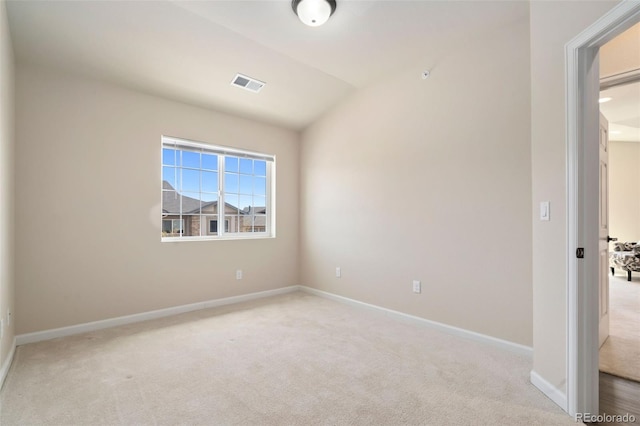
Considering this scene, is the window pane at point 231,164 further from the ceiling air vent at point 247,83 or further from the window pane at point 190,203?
the ceiling air vent at point 247,83

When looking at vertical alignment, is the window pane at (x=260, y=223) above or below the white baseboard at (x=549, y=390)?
above

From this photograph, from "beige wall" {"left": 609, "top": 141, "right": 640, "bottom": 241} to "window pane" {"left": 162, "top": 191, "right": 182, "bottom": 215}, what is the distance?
807 centimetres

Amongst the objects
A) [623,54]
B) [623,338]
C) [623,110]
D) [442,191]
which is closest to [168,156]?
[442,191]

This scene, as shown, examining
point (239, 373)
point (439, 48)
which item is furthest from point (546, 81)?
point (239, 373)

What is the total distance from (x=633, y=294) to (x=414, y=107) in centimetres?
396

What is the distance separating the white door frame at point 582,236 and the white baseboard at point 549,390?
0.05 meters

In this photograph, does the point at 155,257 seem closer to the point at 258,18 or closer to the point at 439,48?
the point at 258,18

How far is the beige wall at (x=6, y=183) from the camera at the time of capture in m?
2.11

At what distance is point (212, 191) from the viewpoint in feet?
13.3

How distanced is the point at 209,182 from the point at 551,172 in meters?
3.48

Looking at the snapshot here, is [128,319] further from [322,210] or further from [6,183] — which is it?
[322,210]

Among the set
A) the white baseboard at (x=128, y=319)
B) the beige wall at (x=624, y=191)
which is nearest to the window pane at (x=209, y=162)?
the white baseboard at (x=128, y=319)

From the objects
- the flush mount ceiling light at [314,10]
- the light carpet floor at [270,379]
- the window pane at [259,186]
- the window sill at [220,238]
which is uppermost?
the flush mount ceiling light at [314,10]

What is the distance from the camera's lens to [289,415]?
175 centimetres
